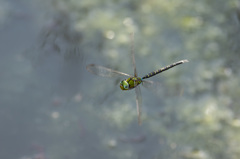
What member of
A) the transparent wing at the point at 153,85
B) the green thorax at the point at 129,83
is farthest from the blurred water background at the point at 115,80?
the green thorax at the point at 129,83

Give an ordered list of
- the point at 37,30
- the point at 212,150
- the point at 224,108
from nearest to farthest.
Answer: the point at 212,150, the point at 224,108, the point at 37,30

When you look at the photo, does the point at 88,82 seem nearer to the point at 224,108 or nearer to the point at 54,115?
the point at 54,115

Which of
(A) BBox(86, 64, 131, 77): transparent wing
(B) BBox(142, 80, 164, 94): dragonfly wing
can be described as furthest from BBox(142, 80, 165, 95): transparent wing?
(A) BBox(86, 64, 131, 77): transparent wing

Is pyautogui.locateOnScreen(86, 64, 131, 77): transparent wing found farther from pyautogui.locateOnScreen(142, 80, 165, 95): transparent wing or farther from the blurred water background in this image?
the blurred water background

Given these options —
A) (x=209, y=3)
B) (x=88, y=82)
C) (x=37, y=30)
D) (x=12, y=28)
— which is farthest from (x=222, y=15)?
(x=12, y=28)

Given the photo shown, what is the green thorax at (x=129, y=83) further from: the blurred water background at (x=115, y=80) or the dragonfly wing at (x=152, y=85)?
the blurred water background at (x=115, y=80)

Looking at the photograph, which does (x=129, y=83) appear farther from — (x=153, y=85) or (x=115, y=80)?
(x=115, y=80)

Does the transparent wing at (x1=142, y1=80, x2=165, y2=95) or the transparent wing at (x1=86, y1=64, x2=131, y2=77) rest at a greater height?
the transparent wing at (x1=86, y1=64, x2=131, y2=77)
